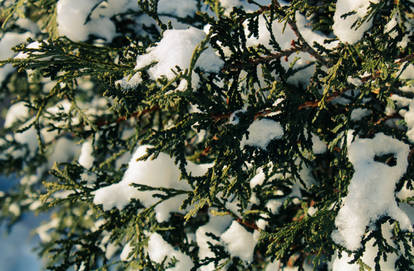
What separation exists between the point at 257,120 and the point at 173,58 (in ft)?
2.10

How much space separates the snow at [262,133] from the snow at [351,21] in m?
0.61

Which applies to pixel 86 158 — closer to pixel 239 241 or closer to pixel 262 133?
pixel 239 241

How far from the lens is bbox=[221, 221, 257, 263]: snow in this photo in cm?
247

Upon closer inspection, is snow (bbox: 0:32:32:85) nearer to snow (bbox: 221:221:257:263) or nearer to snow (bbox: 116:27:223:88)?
snow (bbox: 116:27:223:88)

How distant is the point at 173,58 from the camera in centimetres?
165

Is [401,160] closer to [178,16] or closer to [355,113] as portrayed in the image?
[355,113]

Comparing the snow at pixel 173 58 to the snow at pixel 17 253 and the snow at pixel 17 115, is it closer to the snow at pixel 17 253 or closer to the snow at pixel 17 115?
the snow at pixel 17 115

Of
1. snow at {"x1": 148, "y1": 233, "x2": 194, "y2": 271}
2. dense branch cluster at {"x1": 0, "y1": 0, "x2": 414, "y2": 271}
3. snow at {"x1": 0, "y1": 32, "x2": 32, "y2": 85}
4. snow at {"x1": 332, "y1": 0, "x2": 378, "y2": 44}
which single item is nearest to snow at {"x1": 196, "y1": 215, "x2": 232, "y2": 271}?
dense branch cluster at {"x1": 0, "y1": 0, "x2": 414, "y2": 271}

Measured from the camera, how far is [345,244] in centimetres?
185

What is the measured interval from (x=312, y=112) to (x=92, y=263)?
2218mm

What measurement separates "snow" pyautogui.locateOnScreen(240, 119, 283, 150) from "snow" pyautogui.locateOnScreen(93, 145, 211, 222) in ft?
2.60

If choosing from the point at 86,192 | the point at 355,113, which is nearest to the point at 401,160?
the point at 355,113

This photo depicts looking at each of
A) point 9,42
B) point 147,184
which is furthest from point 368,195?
point 9,42

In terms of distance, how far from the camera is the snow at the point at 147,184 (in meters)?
2.43
